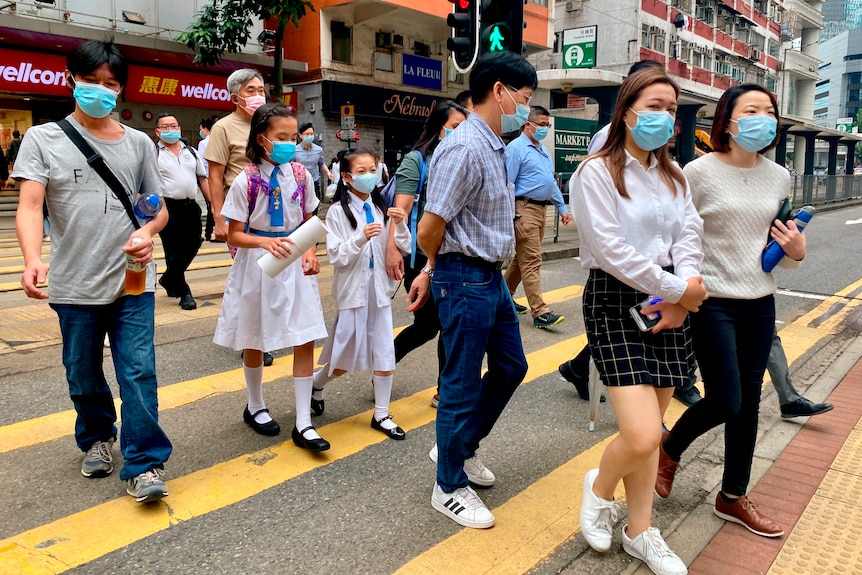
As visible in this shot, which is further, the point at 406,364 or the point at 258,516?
the point at 406,364

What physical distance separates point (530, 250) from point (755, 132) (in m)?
3.70

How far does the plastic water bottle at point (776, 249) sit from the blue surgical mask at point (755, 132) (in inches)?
12.8

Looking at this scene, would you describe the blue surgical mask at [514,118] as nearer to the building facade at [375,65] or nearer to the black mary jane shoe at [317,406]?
the black mary jane shoe at [317,406]

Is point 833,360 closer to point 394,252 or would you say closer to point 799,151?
point 394,252

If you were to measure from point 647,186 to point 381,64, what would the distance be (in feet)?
70.2

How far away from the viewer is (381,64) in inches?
897

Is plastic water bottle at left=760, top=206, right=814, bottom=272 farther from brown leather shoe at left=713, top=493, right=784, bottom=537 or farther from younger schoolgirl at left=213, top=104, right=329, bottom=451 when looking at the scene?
younger schoolgirl at left=213, top=104, right=329, bottom=451

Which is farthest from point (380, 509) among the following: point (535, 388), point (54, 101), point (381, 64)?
point (381, 64)

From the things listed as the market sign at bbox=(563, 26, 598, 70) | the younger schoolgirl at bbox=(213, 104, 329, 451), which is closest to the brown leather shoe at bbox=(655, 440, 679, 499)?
the younger schoolgirl at bbox=(213, 104, 329, 451)

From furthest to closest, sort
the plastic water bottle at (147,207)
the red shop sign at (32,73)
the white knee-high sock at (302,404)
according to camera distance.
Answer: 1. the red shop sign at (32,73)
2. the white knee-high sock at (302,404)
3. the plastic water bottle at (147,207)

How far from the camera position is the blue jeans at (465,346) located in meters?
2.87

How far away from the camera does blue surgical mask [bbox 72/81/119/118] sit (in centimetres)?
298

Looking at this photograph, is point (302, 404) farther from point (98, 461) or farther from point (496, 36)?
point (496, 36)

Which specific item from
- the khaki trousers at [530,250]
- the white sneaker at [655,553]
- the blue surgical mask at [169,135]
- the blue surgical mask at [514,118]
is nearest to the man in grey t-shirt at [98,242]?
the blue surgical mask at [514,118]
